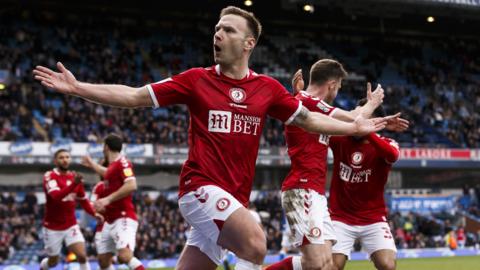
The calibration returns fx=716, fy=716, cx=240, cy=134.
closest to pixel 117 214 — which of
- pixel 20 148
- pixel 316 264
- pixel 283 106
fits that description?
pixel 316 264

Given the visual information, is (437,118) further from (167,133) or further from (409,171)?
(167,133)

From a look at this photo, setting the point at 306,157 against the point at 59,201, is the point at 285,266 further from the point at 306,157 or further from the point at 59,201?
the point at 59,201

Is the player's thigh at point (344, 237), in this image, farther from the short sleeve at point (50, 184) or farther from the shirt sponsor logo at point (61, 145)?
the shirt sponsor logo at point (61, 145)

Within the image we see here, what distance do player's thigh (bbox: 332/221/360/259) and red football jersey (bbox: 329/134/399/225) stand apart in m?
0.08

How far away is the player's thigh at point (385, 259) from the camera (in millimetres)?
8189

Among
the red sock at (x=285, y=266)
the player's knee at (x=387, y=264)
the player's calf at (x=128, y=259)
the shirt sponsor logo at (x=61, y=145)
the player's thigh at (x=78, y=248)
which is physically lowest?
the player's thigh at (x=78, y=248)

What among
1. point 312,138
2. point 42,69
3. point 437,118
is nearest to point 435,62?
point 437,118

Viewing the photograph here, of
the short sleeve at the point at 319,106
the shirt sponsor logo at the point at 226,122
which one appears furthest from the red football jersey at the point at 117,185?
the shirt sponsor logo at the point at 226,122

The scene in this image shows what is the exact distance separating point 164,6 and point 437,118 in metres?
16.3

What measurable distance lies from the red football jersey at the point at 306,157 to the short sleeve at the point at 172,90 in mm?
2256

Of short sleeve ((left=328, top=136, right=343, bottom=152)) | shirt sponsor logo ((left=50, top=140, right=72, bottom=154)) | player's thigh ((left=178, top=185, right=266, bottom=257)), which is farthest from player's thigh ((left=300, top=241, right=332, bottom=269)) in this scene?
shirt sponsor logo ((left=50, top=140, right=72, bottom=154))

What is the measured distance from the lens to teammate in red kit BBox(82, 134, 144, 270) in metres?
11.0

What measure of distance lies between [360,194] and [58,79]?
446 centimetres

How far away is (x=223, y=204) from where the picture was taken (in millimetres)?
5309
